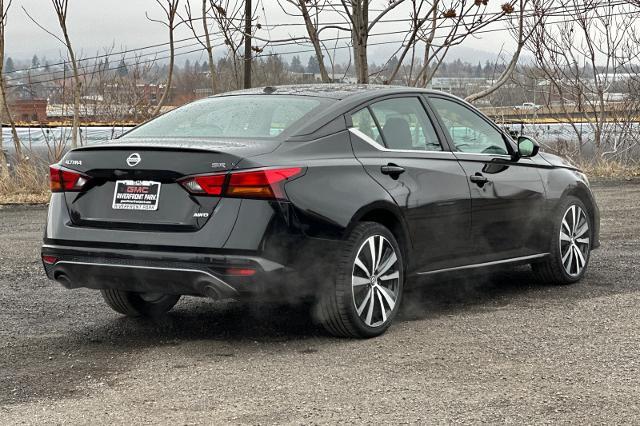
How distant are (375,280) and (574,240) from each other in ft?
9.24

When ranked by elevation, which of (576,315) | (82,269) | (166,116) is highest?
(166,116)

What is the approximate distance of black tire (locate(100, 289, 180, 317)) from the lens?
750cm

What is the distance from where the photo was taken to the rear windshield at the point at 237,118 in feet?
22.3

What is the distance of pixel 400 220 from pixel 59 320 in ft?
8.20

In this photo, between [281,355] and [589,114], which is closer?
[281,355]

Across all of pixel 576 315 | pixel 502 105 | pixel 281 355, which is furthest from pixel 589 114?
pixel 281 355

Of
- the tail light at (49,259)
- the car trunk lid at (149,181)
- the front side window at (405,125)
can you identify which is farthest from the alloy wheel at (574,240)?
the tail light at (49,259)

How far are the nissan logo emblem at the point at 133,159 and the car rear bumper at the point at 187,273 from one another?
1.66 feet

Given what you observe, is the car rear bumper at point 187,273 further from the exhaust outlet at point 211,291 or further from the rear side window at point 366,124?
the rear side window at point 366,124

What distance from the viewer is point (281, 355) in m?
6.36

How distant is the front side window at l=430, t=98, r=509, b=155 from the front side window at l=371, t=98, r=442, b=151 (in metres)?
0.22

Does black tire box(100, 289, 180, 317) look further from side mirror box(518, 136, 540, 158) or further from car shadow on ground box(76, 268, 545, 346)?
side mirror box(518, 136, 540, 158)

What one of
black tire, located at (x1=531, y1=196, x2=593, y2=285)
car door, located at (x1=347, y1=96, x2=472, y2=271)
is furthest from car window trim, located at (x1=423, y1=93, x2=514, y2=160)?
black tire, located at (x1=531, y1=196, x2=593, y2=285)

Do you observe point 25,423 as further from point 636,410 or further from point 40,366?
point 636,410
